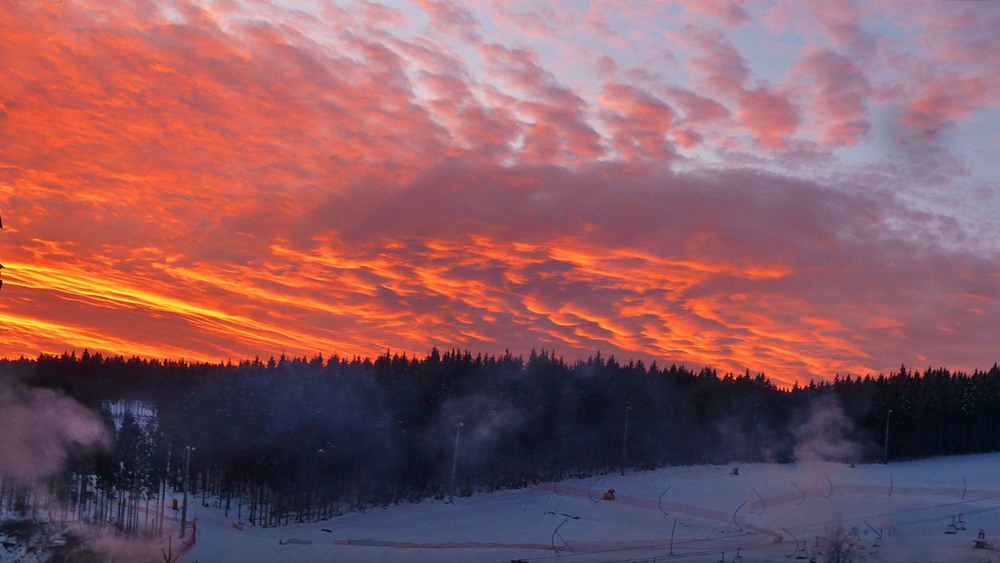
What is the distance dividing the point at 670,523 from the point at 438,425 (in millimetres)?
34735

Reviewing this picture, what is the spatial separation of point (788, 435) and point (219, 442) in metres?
82.7

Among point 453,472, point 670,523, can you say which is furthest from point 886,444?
point 453,472

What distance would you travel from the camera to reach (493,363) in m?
128

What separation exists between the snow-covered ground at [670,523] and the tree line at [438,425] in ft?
20.9

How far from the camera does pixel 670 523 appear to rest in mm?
84188

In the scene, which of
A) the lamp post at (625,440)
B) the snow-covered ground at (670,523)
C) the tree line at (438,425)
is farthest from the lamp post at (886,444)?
the lamp post at (625,440)

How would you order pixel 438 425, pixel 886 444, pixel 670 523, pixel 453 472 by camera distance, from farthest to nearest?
1. pixel 886 444
2. pixel 438 425
3. pixel 453 472
4. pixel 670 523

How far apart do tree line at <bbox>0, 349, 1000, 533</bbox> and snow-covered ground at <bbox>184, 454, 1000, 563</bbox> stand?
636 cm

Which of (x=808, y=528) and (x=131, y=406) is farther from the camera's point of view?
(x=131, y=406)

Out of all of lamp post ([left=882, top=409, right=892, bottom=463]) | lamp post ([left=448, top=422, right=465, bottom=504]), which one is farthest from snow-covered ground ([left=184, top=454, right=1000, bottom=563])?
lamp post ([left=882, top=409, right=892, bottom=463])

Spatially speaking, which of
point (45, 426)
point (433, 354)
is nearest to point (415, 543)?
point (45, 426)

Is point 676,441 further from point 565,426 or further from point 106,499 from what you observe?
point 106,499

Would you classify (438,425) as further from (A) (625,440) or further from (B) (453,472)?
(A) (625,440)

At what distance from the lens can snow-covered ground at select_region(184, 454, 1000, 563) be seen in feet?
→ 227
